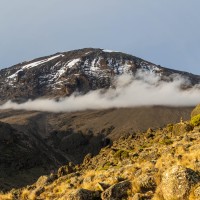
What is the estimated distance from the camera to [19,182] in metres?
182

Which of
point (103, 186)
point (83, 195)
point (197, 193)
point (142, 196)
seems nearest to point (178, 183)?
point (197, 193)

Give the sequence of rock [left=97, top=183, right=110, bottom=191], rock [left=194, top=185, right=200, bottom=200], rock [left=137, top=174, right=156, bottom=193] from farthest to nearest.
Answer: rock [left=97, top=183, right=110, bottom=191] → rock [left=137, top=174, right=156, bottom=193] → rock [left=194, top=185, right=200, bottom=200]

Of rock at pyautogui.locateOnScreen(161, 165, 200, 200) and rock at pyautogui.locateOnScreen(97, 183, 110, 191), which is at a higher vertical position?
rock at pyautogui.locateOnScreen(161, 165, 200, 200)

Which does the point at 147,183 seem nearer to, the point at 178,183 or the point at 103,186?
the point at 103,186

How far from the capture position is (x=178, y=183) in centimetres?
1244

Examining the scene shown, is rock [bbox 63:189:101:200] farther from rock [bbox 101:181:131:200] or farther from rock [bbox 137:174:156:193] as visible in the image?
rock [bbox 137:174:156:193]

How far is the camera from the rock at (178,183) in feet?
40.3

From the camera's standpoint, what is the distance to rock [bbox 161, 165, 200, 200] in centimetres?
1229

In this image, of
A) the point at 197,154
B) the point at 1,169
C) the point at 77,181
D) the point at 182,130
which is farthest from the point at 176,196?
the point at 1,169

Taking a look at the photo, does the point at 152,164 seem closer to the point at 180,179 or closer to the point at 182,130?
the point at 180,179

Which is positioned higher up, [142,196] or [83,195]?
[142,196]

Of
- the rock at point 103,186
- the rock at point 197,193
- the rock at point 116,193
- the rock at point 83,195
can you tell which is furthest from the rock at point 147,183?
the rock at point 197,193

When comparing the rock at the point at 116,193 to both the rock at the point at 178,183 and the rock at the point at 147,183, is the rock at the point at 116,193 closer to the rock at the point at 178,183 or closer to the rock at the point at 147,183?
the rock at the point at 147,183

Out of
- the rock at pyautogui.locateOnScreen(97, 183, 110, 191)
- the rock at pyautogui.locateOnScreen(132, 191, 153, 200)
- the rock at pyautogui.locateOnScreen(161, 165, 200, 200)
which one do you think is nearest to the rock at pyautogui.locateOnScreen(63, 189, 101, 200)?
the rock at pyautogui.locateOnScreen(97, 183, 110, 191)
